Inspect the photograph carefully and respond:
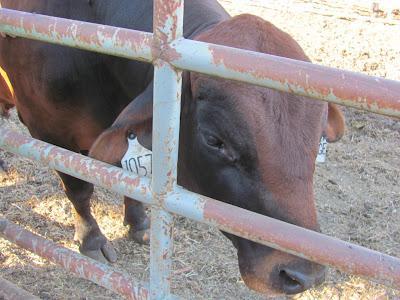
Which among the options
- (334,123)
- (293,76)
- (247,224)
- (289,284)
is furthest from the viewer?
(334,123)

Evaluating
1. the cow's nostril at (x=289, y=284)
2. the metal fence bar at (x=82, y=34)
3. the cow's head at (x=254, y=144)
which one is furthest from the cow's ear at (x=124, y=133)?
the cow's nostril at (x=289, y=284)

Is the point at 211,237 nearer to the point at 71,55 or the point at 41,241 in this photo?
the point at 71,55

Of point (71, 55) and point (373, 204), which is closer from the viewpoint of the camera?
point (71, 55)

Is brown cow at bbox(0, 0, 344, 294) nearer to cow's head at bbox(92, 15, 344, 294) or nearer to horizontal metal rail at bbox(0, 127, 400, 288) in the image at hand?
cow's head at bbox(92, 15, 344, 294)

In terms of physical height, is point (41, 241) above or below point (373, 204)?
above

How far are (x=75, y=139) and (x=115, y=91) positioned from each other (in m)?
0.46

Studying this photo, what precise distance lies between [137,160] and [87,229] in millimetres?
1671

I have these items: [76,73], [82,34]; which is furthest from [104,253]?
[82,34]

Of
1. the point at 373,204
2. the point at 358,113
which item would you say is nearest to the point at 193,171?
the point at 373,204

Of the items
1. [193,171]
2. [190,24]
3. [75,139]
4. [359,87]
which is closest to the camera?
[359,87]

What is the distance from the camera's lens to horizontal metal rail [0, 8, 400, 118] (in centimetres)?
116

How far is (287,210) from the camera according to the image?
1758 millimetres

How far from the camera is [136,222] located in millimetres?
3742

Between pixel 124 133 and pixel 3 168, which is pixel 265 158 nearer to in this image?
pixel 124 133
